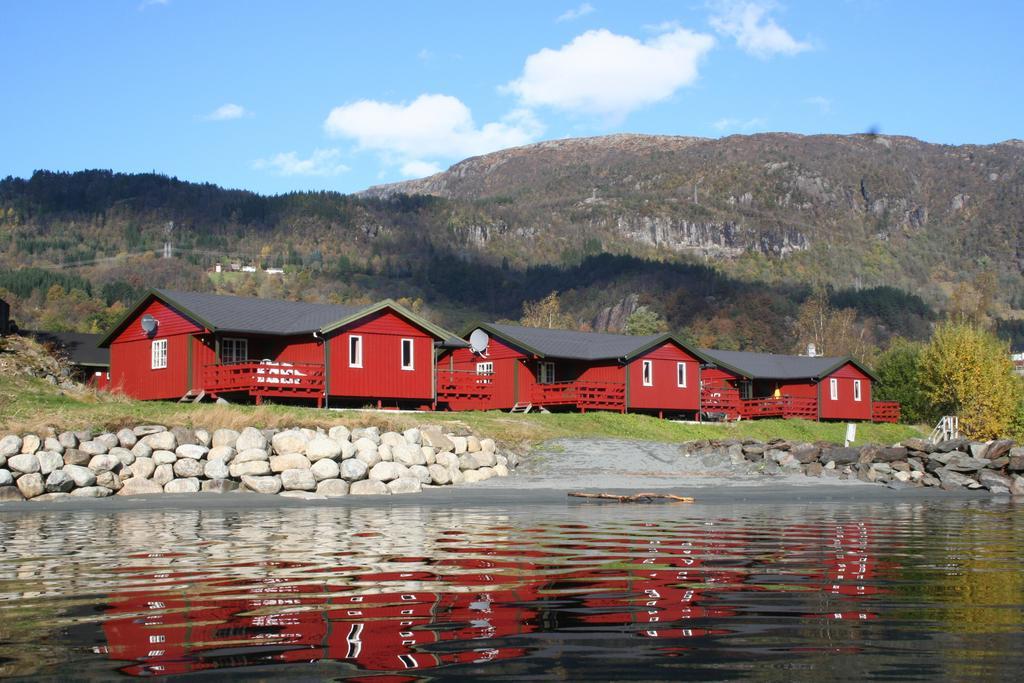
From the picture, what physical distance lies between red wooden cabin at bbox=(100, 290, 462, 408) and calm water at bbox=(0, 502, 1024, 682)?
24.2m

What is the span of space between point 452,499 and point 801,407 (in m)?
42.0

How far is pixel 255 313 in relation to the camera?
141ft

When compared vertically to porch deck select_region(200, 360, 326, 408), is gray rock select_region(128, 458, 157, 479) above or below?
below

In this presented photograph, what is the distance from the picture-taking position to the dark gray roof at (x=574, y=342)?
50.8 meters

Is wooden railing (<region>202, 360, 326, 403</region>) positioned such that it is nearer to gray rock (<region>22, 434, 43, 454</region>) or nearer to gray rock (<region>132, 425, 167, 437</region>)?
gray rock (<region>132, 425, 167, 437</region>)

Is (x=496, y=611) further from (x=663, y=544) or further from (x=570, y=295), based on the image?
(x=570, y=295)

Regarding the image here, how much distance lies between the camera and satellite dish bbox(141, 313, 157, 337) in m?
42.5

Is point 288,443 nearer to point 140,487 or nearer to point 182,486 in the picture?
point 182,486

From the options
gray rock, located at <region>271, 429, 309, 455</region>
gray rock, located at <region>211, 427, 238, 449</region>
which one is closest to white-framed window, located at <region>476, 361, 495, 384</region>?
gray rock, located at <region>271, 429, 309, 455</region>

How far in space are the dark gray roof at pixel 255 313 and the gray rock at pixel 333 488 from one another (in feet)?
49.7

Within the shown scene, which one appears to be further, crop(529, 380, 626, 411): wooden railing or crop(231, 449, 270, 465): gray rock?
crop(529, 380, 626, 411): wooden railing

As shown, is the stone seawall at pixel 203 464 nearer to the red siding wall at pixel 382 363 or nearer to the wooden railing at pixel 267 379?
Result: the wooden railing at pixel 267 379

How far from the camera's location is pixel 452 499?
24.8 metres

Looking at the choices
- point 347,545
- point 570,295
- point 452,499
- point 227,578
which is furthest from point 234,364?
point 570,295
